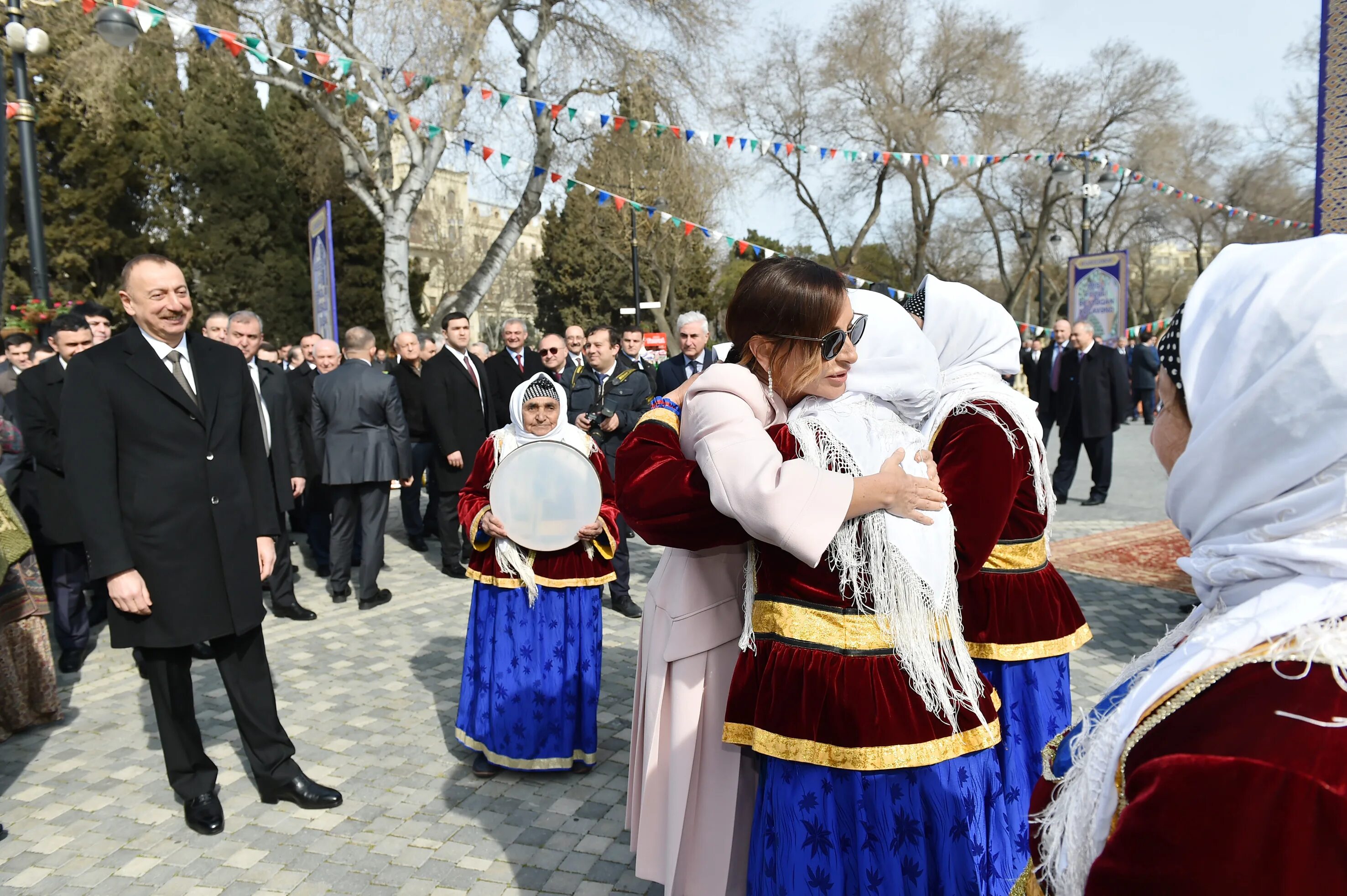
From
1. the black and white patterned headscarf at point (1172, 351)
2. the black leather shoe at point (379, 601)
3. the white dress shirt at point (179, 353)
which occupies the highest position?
the white dress shirt at point (179, 353)

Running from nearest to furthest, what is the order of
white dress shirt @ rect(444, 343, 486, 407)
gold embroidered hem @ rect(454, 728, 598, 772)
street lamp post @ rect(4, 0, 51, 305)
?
gold embroidered hem @ rect(454, 728, 598, 772), white dress shirt @ rect(444, 343, 486, 407), street lamp post @ rect(4, 0, 51, 305)

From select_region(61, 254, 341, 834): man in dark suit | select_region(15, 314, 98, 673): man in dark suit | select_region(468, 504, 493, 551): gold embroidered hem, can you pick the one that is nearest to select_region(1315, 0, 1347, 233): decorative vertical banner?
select_region(468, 504, 493, 551): gold embroidered hem

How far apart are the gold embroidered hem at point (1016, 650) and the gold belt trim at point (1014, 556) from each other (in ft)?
0.81

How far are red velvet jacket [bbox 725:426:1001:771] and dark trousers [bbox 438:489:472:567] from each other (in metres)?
6.16

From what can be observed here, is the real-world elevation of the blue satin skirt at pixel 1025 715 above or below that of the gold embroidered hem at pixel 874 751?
below

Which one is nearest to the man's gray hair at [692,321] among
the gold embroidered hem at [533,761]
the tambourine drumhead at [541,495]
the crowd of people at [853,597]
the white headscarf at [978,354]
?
the crowd of people at [853,597]

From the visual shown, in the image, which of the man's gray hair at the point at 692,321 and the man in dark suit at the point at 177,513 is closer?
the man in dark suit at the point at 177,513

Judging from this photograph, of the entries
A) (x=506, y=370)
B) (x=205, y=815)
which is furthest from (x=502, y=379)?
(x=205, y=815)

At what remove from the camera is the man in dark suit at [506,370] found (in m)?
8.62

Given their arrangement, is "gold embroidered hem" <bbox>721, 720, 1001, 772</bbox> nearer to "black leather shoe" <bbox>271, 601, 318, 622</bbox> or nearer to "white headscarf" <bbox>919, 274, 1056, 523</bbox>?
"white headscarf" <bbox>919, 274, 1056, 523</bbox>

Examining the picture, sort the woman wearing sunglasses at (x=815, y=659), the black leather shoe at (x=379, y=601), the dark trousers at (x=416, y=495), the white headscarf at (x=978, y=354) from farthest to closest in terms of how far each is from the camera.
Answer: the dark trousers at (x=416, y=495)
the black leather shoe at (x=379, y=601)
the white headscarf at (x=978, y=354)
the woman wearing sunglasses at (x=815, y=659)

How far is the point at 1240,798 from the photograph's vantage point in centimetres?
93

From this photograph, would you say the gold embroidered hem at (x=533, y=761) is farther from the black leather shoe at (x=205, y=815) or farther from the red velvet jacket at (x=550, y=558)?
the black leather shoe at (x=205, y=815)

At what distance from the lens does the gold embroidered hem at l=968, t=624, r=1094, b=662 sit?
289 cm
